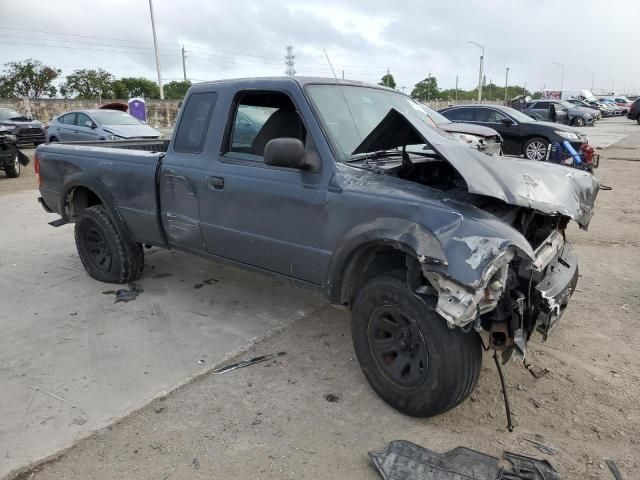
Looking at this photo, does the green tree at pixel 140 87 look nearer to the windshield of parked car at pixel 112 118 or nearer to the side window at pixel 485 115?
the windshield of parked car at pixel 112 118

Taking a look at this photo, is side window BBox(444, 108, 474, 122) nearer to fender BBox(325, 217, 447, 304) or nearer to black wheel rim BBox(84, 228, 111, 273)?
black wheel rim BBox(84, 228, 111, 273)

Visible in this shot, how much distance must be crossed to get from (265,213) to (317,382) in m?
1.20

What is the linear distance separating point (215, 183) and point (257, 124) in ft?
1.84

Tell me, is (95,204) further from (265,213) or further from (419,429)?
(419,429)

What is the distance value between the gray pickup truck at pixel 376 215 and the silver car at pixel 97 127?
961 centimetres

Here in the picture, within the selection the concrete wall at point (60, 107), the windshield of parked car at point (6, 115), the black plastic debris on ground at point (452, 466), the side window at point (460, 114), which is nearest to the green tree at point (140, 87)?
the concrete wall at point (60, 107)

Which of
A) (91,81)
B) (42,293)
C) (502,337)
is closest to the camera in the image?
(502,337)

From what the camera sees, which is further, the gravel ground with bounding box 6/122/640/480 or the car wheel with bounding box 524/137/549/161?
the car wheel with bounding box 524/137/549/161

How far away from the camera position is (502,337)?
2.65 m

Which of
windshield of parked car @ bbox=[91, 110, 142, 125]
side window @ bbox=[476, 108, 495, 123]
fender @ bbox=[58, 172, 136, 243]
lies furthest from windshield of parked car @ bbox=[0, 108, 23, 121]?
side window @ bbox=[476, 108, 495, 123]

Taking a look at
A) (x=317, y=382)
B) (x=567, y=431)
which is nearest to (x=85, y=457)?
(x=317, y=382)

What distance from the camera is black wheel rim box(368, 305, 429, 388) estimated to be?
2744 millimetres

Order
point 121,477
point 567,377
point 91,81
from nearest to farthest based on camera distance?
1. point 121,477
2. point 567,377
3. point 91,81

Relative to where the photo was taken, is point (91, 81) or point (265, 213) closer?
point (265, 213)
